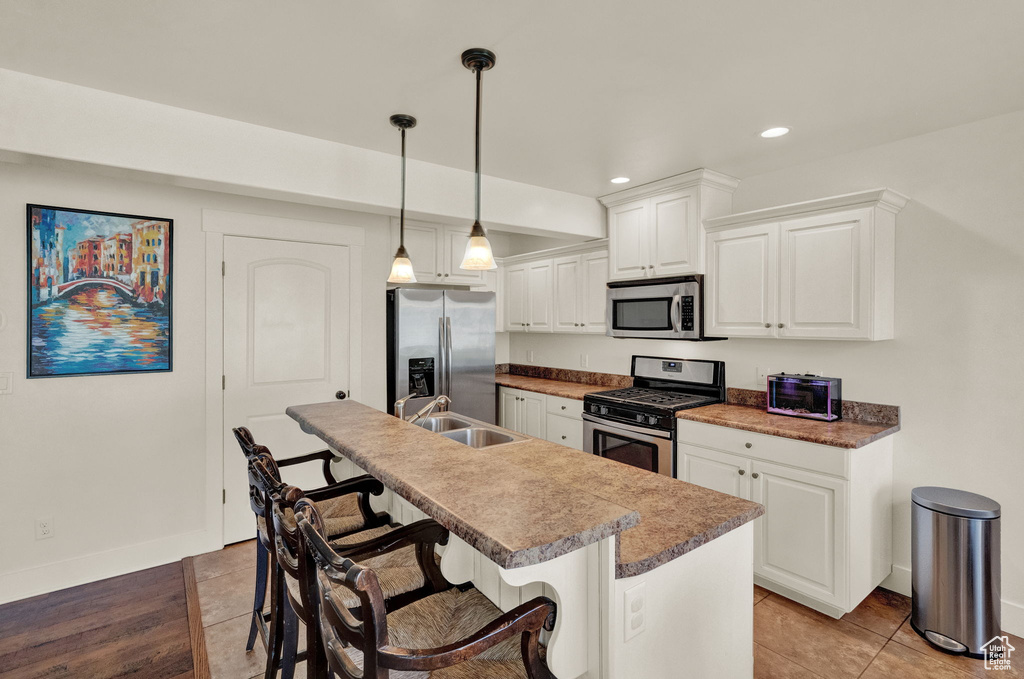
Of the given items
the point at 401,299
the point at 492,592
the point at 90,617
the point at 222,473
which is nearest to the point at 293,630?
the point at 492,592

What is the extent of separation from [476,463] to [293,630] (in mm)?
829

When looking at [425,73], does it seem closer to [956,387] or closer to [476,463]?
[476,463]

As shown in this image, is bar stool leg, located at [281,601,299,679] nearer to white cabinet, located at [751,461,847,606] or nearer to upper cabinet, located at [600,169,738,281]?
white cabinet, located at [751,461,847,606]

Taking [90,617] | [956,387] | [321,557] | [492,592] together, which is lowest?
[90,617]

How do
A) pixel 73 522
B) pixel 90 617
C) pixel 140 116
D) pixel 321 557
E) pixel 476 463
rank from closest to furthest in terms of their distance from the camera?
pixel 321 557 → pixel 476 463 → pixel 140 116 → pixel 90 617 → pixel 73 522

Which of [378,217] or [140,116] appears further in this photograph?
[378,217]

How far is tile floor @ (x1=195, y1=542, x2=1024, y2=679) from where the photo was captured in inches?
84.9

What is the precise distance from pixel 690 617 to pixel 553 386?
3096 mm

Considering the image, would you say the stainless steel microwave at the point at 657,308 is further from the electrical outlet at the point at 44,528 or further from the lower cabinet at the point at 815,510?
the electrical outlet at the point at 44,528

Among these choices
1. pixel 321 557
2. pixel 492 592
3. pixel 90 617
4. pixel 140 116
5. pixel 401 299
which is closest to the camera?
pixel 321 557

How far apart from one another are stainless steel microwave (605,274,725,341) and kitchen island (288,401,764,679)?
1770 mm

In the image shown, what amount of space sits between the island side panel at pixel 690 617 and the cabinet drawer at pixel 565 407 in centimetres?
235

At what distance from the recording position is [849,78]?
2066 mm

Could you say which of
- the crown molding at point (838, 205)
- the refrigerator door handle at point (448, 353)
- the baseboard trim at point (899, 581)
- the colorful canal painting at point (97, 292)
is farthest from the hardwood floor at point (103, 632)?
the crown molding at point (838, 205)
